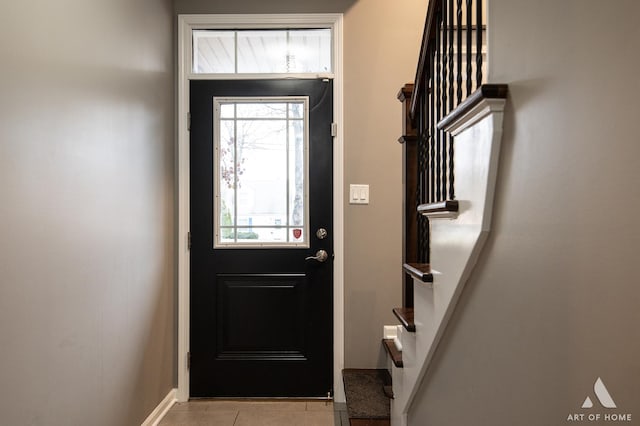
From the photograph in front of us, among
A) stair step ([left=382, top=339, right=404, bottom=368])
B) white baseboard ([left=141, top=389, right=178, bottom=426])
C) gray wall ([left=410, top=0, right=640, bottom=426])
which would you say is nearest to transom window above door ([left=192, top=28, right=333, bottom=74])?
stair step ([left=382, top=339, right=404, bottom=368])

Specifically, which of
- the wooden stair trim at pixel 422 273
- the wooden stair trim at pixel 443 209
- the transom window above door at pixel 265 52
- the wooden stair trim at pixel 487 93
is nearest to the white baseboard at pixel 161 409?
the wooden stair trim at pixel 422 273

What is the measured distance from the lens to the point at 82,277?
5.33 ft

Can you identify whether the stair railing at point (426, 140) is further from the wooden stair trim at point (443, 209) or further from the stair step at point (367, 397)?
the stair step at point (367, 397)

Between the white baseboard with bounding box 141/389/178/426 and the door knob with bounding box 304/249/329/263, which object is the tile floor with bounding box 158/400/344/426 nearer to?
the white baseboard with bounding box 141/389/178/426

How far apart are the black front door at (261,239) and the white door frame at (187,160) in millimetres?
42

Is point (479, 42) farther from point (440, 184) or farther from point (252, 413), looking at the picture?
point (252, 413)

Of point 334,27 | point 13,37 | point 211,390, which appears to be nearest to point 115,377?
point 211,390

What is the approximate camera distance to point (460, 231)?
1.08 meters

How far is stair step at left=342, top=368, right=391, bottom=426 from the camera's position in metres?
2.00

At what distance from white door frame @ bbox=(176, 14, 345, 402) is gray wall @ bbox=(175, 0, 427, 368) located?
1.7 inches

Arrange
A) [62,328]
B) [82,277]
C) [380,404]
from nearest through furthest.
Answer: [62,328] → [82,277] → [380,404]

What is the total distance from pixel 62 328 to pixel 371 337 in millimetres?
1763

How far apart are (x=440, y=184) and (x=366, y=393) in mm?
1383

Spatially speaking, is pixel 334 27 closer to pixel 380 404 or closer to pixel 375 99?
pixel 375 99
